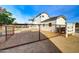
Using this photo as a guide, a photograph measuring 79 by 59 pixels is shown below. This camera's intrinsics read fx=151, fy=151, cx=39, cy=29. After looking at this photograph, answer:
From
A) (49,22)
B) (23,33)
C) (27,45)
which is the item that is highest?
(49,22)

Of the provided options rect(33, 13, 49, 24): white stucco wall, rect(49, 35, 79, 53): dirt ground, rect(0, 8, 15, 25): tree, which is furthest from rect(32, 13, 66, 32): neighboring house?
rect(0, 8, 15, 25): tree

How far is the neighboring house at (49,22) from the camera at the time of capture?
1868mm

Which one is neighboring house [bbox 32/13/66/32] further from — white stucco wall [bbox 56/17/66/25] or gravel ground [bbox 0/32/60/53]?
gravel ground [bbox 0/32/60/53]

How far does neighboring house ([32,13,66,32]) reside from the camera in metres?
1.87

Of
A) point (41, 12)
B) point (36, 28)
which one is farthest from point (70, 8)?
point (36, 28)

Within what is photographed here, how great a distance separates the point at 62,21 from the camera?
187cm

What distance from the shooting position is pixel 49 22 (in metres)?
1.88

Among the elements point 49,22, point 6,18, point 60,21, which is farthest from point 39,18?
point 6,18

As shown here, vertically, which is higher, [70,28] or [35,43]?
[70,28]

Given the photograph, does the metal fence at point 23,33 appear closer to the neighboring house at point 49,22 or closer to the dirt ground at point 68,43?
the neighboring house at point 49,22

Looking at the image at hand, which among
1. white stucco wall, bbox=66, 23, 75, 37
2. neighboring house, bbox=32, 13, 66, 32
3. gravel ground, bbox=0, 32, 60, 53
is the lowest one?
gravel ground, bbox=0, 32, 60, 53

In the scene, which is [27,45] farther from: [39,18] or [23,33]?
[39,18]

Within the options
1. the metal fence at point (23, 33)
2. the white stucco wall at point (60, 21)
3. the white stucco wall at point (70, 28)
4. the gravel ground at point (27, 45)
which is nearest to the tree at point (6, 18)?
the metal fence at point (23, 33)
